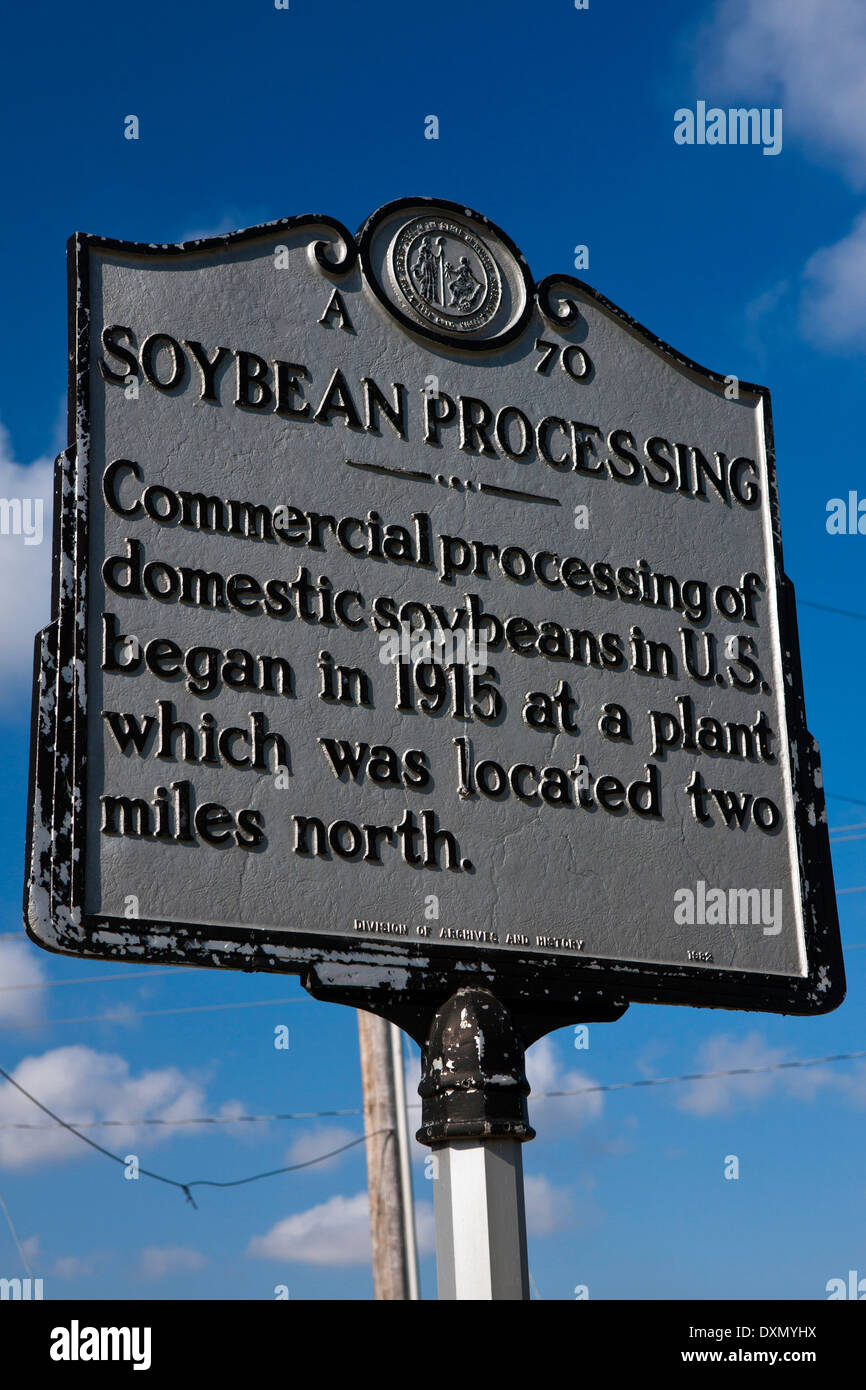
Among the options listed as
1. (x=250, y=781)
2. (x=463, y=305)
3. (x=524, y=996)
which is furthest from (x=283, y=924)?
(x=463, y=305)

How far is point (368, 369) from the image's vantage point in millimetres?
6555

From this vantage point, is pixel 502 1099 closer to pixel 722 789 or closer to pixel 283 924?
pixel 283 924

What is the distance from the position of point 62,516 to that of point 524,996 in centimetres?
214

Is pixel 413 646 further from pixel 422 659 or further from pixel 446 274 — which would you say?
pixel 446 274

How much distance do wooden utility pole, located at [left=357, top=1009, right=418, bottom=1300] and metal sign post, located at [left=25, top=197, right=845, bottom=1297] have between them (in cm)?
649

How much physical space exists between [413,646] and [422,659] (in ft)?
0.17

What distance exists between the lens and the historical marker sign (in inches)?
227

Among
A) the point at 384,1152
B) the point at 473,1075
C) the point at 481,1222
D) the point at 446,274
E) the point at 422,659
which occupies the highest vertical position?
the point at 446,274

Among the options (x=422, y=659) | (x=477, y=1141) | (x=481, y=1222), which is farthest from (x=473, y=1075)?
(x=422, y=659)

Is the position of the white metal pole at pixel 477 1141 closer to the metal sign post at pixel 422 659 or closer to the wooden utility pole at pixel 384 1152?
the metal sign post at pixel 422 659

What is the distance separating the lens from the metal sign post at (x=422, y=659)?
5773 mm

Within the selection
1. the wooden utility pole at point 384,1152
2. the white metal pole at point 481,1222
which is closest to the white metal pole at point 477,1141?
the white metal pole at point 481,1222

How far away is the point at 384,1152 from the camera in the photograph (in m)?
13.1

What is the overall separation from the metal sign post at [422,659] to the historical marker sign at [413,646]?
0.01 metres
